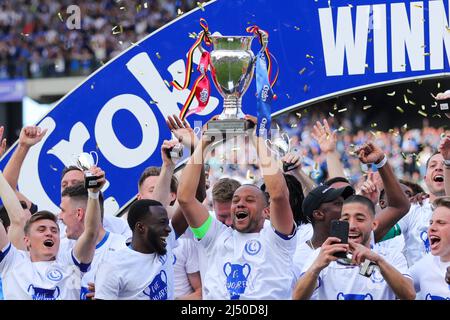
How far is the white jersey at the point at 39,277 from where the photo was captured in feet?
19.0

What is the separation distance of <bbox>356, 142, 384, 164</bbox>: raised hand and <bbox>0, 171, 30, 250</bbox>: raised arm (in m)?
2.18

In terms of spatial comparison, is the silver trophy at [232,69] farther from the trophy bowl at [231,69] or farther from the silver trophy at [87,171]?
the silver trophy at [87,171]

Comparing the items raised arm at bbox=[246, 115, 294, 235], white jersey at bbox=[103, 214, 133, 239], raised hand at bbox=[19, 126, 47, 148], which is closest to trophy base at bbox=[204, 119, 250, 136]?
raised arm at bbox=[246, 115, 294, 235]

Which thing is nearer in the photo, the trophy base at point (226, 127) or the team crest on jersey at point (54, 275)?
the trophy base at point (226, 127)

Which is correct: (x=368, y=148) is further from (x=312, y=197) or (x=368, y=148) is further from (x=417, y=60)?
(x=417, y=60)

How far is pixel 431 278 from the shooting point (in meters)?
5.36

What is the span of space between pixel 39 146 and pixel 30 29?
14934mm

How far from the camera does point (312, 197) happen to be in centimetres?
555

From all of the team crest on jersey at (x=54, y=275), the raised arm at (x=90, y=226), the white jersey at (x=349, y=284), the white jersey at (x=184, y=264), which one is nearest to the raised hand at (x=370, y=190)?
the white jersey at (x=349, y=284)

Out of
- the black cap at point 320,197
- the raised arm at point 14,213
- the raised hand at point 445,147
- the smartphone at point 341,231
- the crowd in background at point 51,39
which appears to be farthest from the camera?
the crowd in background at point 51,39

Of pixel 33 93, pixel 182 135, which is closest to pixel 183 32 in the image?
pixel 182 135

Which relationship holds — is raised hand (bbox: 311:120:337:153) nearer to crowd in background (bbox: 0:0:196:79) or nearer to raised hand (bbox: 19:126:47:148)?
raised hand (bbox: 19:126:47:148)

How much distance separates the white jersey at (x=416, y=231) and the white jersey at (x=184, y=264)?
4.76ft
